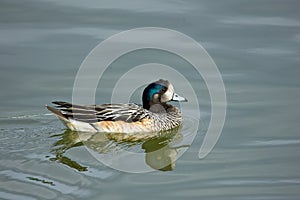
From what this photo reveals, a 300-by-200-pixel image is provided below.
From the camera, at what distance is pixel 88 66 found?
12.8m

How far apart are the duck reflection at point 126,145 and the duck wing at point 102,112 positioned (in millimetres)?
240

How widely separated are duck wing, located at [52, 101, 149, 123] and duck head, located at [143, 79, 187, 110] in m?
0.24

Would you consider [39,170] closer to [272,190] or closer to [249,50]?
[272,190]

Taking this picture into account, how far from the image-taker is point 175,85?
40.5 feet

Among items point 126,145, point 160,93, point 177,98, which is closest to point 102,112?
point 126,145

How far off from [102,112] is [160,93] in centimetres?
99

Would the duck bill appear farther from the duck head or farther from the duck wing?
the duck wing

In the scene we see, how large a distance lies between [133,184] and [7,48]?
498 cm

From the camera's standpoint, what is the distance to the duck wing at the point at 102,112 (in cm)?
1089

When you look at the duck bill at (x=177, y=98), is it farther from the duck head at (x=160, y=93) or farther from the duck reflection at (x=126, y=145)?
the duck reflection at (x=126, y=145)

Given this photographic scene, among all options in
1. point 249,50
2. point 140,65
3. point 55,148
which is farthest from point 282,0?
point 55,148

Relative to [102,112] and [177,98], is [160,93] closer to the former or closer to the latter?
[177,98]

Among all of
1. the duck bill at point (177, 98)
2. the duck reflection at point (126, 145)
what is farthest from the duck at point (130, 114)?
the duck reflection at point (126, 145)

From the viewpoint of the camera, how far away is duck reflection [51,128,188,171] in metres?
10.1
